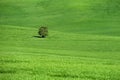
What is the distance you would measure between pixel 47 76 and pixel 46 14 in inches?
4314

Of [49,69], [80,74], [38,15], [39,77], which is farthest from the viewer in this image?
[38,15]

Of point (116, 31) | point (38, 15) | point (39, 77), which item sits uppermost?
point (38, 15)

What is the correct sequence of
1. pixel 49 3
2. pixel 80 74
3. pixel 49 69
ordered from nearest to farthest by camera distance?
pixel 80 74 < pixel 49 69 < pixel 49 3

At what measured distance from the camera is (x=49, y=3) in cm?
13900

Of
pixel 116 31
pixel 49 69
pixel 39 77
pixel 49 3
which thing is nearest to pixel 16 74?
pixel 39 77

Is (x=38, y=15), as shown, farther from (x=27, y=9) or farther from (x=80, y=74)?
(x=80, y=74)

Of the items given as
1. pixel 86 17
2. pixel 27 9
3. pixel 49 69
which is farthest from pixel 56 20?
pixel 49 69

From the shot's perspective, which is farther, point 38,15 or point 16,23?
point 38,15

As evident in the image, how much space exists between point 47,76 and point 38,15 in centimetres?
10935

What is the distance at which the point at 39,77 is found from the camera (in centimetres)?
1859

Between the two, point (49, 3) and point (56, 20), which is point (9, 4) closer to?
point (49, 3)

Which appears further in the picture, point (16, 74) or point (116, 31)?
point (116, 31)

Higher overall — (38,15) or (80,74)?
(38,15)

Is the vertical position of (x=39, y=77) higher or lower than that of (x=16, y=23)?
lower
